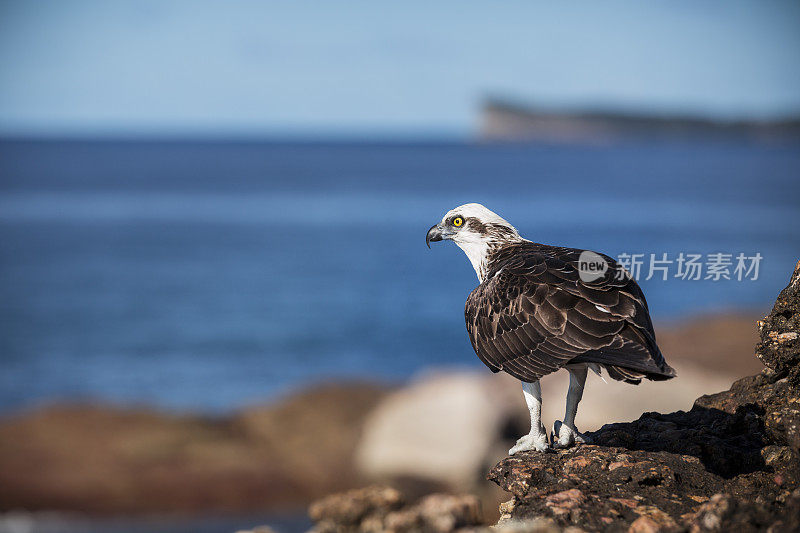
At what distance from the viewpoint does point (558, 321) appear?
25.0ft

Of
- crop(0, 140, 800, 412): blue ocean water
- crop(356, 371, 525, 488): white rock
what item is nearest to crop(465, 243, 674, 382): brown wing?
crop(356, 371, 525, 488): white rock

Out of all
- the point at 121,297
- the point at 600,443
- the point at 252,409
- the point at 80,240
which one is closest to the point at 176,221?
the point at 80,240

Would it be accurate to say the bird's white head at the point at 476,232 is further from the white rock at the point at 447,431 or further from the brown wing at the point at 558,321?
the white rock at the point at 447,431

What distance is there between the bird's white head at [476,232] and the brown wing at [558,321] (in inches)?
34.2

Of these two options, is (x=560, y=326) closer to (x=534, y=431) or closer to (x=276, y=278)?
(x=534, y=431)

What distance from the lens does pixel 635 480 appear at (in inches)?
278

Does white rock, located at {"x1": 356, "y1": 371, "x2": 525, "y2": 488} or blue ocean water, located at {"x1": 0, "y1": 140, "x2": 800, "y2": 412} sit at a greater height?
blue ocean water, located at {"x1": 0, "y1": 140, "x2": 800, "y2": 412}

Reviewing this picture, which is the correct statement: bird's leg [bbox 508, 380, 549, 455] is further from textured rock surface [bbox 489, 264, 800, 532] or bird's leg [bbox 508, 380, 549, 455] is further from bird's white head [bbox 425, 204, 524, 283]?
bird's white head [bbox 425, 204, 524, 283]

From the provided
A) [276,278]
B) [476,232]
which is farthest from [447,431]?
[276,278]

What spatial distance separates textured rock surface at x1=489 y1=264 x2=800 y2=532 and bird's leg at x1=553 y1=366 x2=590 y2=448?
0.65 ft

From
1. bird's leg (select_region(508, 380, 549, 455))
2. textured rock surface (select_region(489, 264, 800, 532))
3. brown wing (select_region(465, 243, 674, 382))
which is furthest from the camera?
bird's leg (select_region(508, 380, 549, 455))

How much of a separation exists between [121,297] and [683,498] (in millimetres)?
66889

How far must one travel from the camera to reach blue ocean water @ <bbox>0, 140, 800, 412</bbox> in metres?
45.7

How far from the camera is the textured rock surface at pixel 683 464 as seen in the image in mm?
6598
